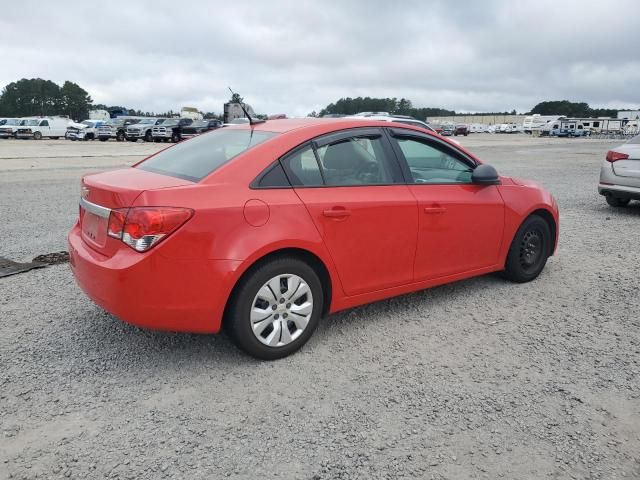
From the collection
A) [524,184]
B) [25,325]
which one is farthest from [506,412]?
[25,325]

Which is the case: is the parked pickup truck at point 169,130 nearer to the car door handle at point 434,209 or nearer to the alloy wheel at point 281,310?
the car door handle at point 434,209

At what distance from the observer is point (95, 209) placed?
3361 millimetres

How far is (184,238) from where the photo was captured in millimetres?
3006

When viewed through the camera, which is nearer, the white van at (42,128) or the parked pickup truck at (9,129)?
the parked pickup truck at (9,129)

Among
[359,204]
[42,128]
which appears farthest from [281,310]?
[42,128]

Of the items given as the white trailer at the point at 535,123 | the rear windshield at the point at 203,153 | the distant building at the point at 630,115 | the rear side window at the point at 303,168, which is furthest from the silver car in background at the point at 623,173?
the distant building at the point at 630,115

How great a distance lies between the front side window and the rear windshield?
3.70ft

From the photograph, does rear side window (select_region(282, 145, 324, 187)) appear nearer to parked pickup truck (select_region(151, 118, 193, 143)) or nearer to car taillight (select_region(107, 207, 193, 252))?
car taillight (select_region(107, 207, 193, 252))

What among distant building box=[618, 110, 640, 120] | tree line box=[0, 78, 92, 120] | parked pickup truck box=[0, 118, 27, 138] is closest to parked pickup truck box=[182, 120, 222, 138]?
parked pickup truck box=[0, 118, 27, 138]

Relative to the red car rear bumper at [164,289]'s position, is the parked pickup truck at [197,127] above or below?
above

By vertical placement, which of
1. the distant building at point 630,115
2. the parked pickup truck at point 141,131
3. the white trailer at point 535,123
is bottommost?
the parked pickup truck at point 141,131

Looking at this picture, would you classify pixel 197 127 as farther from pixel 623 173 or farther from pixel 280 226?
pixel 280 226

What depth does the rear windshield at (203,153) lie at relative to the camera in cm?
348

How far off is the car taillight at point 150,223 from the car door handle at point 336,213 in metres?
0.91
